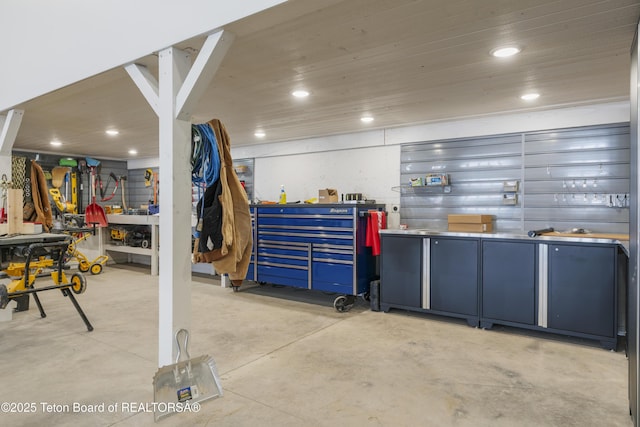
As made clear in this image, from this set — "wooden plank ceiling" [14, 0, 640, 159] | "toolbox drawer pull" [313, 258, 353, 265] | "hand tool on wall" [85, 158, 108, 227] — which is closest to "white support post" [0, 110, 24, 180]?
"wooden plank ceiling" [14, 0, 640, 159]

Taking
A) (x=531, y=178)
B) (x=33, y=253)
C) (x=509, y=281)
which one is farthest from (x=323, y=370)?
(x=531, y=178)

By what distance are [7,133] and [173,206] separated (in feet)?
10.4

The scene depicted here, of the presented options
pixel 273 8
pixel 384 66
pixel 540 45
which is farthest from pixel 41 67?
pixel 540 45

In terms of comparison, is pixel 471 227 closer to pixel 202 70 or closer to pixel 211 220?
pixel 211 220

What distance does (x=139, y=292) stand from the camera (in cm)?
532

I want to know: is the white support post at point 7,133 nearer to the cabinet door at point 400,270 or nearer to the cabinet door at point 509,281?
the cabinet door at point 400,270

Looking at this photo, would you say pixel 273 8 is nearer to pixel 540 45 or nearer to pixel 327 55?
pixel 327 55

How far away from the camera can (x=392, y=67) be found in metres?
2.89

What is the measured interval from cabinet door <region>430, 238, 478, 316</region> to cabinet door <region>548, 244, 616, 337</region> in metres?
0.67

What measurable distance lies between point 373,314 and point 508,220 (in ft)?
6.03

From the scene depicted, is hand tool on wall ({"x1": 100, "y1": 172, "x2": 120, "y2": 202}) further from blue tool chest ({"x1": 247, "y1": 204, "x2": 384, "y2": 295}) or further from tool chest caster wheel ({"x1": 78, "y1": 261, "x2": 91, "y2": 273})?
blue tool chest ({"x1": 247, "y1": 204, "x2": 384, "y2": 295})

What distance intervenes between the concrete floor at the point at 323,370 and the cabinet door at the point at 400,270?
20 cm

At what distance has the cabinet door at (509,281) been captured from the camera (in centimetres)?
356

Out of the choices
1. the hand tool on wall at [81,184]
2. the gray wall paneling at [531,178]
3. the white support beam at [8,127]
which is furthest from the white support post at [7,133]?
the gray wall paneling at [531,178]
